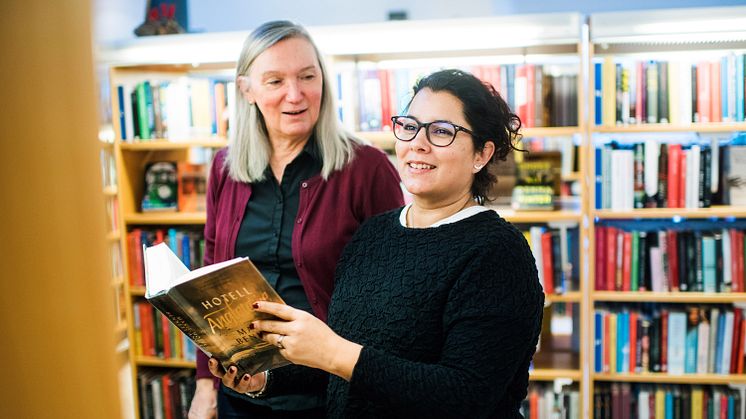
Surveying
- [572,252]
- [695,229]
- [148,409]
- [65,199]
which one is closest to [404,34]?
[572,252]

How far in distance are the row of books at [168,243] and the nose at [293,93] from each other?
1.66 m

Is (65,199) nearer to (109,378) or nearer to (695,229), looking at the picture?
(109,378)

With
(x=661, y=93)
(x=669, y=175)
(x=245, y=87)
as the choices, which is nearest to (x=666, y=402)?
(x=669, y=175)

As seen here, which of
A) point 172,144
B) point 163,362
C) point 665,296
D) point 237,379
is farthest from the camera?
point 163,362

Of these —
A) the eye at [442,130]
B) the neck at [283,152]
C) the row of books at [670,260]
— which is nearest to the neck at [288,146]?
the neck at [283,152]

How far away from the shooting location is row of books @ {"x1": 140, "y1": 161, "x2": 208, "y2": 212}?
3031 millimetres

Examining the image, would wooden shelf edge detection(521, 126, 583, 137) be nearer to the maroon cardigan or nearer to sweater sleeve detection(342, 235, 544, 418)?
the maroon cardigan

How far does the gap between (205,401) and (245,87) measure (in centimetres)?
77

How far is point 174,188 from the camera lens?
Result: 120 inches

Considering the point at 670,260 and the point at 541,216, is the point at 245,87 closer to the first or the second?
the point at 541,216

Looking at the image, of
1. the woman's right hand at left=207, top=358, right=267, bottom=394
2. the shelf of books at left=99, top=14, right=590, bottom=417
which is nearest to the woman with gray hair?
the woman's right hand at left=207, top=358, right=267, bottom=394

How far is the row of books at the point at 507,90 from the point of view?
105 inches

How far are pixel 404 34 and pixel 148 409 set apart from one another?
82.9 inches

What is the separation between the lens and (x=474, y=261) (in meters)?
1.06
